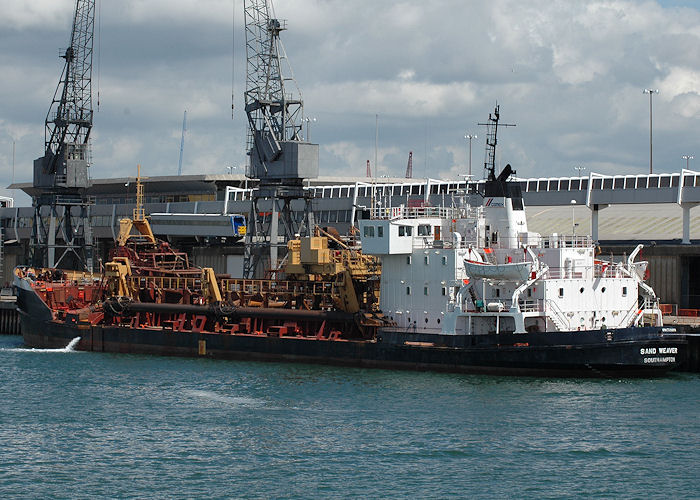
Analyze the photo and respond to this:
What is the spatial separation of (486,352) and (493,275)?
3178 mm

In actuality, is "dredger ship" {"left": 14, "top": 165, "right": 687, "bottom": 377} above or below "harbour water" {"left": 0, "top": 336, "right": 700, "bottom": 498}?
above

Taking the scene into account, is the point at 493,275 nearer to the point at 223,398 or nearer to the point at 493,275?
the point at 493,275

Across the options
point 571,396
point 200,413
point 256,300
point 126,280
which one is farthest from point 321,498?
point 126,280

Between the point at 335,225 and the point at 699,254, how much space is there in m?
31.6

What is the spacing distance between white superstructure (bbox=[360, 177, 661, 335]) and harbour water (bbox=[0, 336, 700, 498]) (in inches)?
111

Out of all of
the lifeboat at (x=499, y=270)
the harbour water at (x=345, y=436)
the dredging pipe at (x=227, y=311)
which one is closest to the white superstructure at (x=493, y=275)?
the lifeboat at (x=499, y=270)

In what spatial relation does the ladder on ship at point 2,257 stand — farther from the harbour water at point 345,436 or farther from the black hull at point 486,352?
the harbour water at point 345,436

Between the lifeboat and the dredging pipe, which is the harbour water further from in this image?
the lifeboat

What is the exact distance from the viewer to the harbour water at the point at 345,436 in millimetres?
28422

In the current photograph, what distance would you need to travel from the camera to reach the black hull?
1647 inches

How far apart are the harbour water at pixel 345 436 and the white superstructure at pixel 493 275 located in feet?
9.28

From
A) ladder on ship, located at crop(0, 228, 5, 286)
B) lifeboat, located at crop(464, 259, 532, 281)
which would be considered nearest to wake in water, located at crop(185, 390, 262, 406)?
lifeboat, located at crop(464, 259, 532, 281)

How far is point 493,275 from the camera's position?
43.0m

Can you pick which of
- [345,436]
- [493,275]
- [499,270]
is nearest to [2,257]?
[493,275]
